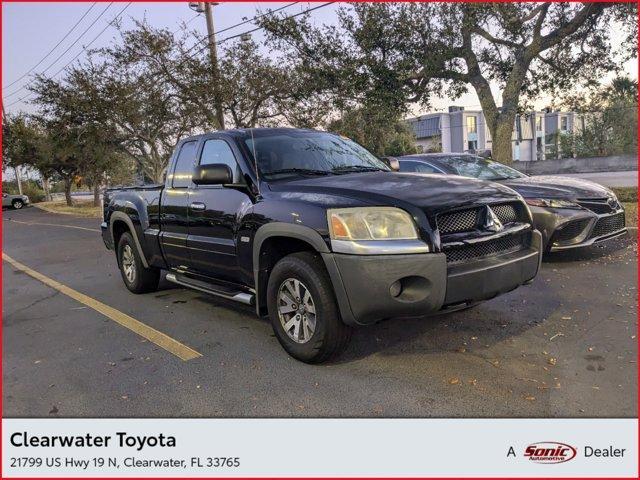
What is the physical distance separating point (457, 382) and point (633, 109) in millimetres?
49236

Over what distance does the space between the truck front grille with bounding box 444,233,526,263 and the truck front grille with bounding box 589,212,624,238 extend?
10.6 feet

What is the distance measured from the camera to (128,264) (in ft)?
22.2

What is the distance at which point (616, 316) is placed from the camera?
470 centimetres

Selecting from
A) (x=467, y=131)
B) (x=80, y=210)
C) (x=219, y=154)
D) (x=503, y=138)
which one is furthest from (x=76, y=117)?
(x=467, y=131)

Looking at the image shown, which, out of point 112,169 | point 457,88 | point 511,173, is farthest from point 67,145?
point 511,173

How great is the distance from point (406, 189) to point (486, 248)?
0.71m

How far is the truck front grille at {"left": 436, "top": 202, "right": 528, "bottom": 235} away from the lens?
11.6 feet

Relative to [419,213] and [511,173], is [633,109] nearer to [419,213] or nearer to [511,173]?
[511,173]

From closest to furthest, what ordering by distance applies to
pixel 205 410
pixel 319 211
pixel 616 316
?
pixel 205 410, pixel 319 211, pixel 616 316

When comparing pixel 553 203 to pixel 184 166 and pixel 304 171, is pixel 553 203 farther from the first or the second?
pixel 184 166

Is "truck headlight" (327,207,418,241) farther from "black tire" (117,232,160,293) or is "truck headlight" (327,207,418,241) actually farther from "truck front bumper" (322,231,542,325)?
"black tire" (117,232,160,293)

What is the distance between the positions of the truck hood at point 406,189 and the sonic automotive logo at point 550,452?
5.02 feet

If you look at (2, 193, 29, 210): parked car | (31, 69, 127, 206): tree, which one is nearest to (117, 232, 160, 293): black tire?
(31, 69, 127, 206): tree

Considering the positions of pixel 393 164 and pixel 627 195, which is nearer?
pixel 393 164
